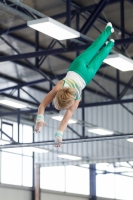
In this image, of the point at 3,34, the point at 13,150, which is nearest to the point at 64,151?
the point at 13,150

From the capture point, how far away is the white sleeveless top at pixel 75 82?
22.5ft

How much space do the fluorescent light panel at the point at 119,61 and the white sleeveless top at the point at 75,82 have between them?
19.5 ft

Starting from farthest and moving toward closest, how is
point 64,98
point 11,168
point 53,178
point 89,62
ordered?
point 53,178 < point 11,168 < point 89,62 < point 64,98

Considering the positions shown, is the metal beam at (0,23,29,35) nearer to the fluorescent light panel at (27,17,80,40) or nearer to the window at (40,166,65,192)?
the fluorescent light panel at (27,17,80,40)

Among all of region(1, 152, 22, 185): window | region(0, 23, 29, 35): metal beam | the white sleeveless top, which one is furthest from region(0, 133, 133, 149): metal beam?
the white sleeveless top

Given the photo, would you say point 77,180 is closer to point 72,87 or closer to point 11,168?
point 11,168

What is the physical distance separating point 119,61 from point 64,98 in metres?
7.14

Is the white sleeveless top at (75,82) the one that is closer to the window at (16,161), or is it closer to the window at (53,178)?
the window at (16,161)

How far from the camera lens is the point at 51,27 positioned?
11.0m

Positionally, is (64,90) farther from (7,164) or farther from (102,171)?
(102,171)

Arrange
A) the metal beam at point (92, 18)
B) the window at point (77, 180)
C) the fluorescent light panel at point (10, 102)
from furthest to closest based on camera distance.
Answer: the window at point (77, 180) → the fluorescent light panel at point (10, 102) → the metal beam at point (92, 18)

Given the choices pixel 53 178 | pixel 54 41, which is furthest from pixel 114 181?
pixel 54 41

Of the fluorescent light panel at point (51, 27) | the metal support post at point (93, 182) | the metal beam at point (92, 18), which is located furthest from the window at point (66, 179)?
the fluorescent light panel at point (51, 27)

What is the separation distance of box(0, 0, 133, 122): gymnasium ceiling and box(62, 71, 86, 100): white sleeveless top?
451cm
